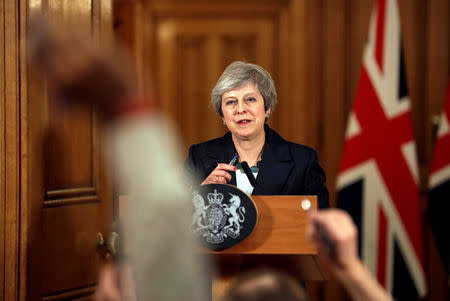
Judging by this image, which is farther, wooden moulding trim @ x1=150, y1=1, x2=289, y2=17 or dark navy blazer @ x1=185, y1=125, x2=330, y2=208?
wooden moulding trim @ x1=150, y1=1, x2=289, y2=17

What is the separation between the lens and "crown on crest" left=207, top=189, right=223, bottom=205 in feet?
3.91

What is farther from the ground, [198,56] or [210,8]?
[210,8]

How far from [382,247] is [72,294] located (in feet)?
5.68

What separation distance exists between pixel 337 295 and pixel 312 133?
3.50ft

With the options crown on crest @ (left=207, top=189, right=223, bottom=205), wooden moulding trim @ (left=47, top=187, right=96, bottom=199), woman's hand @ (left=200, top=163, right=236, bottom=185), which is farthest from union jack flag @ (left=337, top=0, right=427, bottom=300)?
crown on crest @ (left=207, top=189, right=223, bottom=205)

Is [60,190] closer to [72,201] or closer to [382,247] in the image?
[72,201]

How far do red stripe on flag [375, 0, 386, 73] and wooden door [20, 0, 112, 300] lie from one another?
1.55 metres

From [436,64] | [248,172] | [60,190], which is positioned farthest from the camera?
[436,64]

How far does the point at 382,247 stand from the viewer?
2781mm

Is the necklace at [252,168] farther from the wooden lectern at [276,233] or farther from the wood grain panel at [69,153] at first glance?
the wood grain panel at [69,153]

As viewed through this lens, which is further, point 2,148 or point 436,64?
point 436,64

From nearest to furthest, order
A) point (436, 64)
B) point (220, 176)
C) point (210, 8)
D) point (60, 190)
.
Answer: point (220, 176) < point (60, 190) < point (436, 64) < point (210, 8)

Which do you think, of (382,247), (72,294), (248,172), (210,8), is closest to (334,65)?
(210,8)

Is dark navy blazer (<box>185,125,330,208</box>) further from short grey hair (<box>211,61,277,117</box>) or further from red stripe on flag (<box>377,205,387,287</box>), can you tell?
red stripe on flag (<box>377,205,387,287</box>)
